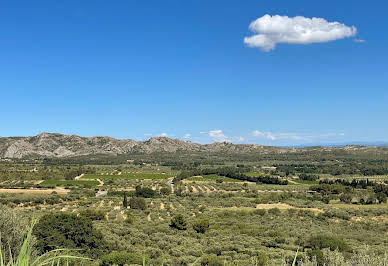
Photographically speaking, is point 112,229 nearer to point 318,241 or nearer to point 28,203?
point 318,241

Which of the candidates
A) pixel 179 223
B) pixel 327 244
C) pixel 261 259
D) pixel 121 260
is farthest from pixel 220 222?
pixel 121 260

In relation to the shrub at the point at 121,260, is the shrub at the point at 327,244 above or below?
below

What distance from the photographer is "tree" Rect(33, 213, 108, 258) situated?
1065 inches

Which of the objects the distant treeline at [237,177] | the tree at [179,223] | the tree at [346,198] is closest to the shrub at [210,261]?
the tree at [179,223]

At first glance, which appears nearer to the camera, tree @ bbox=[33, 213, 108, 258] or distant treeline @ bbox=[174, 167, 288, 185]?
tree @ bbox=[33, 213, 108, 258]

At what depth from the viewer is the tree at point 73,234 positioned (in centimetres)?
2705

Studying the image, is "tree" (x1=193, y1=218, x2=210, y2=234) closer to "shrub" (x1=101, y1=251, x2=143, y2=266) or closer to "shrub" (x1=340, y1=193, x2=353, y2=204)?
"shrub" (x1=101, y1=251, x2=143, y2=266)

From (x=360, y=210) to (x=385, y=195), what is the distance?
26.2 metres

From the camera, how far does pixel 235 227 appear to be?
141ft

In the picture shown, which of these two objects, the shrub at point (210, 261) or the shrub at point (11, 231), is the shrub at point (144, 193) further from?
the shrub at point (11, 231)

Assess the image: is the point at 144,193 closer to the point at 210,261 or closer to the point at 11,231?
the point at 210,261

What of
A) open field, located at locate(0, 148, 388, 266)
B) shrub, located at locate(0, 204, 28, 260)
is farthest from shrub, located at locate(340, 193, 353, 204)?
shrub, located at locate(0, 204, 28, 260)

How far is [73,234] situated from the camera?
1121 inches

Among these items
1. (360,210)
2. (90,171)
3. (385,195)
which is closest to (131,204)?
(360,210)
